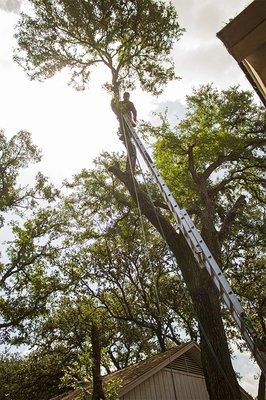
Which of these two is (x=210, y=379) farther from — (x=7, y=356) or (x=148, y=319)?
(x=7, y=356)

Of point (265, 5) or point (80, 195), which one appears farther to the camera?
point (80, 195)

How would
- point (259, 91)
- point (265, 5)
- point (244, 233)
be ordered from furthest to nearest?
point (244, 233)
point (259, 91)
point (265, 5)

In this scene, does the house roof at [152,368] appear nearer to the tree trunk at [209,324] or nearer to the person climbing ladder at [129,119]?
the tree trunk at [209,324]

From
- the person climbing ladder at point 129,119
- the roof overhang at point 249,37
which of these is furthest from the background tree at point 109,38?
the roof overhang at point 249,37

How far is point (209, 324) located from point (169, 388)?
9.19m

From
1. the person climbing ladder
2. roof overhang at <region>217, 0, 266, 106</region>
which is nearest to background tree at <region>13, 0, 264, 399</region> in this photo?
the person climbing ladder

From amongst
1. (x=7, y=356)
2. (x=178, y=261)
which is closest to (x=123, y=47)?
(x=178, y=261)

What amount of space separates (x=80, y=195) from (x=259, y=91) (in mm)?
12517

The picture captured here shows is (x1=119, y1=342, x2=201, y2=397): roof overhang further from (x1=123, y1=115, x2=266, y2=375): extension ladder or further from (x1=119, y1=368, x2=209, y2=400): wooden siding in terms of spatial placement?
(x1=123, y1=115, x2=266, y2=375): extension ladder

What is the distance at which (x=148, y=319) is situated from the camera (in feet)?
81.6

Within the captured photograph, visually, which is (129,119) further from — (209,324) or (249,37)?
(249,37)

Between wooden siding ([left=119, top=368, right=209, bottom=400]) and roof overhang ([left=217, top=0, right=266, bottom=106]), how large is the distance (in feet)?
41.3

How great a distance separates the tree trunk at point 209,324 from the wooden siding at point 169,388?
6353 millimetres

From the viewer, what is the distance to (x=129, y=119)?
37.5ft
